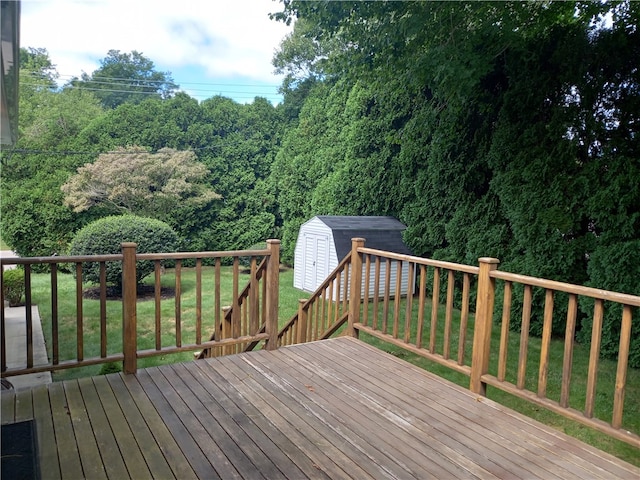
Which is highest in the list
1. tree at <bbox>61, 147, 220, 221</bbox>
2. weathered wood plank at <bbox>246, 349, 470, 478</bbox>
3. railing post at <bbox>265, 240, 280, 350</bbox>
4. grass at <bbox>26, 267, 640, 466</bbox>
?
tree at <bbox>61, 147, 220, 221</bbox>

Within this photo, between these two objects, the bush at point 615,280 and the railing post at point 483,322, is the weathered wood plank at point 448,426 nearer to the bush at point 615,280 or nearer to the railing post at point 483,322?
the railing post at point 483,322

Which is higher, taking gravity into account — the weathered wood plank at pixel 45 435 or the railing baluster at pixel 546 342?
the railing baluster at pixel 546 342

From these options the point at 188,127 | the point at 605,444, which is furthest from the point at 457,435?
the point at 188,127

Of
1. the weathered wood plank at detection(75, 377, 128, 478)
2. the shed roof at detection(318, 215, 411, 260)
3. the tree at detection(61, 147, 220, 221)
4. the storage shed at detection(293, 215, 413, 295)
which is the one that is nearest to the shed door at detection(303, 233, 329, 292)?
the storage shed at detection(293, 215, 413, 295)

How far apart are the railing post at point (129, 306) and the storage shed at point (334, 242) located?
5714 millimetres

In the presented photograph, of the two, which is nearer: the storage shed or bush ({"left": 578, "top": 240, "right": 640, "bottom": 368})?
bush ({"left": 578, "top": 240, "right": 640, "bottom": 368})

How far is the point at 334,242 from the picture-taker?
8.68 m

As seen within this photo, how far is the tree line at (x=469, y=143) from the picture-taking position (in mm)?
5523

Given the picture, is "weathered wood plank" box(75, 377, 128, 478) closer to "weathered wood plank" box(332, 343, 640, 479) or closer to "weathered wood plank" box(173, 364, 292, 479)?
"weathered wood plank" box(173, 364, 292, 479)

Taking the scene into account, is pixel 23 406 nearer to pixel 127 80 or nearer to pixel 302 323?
pixel 302 323

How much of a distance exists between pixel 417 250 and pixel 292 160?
6.01 m

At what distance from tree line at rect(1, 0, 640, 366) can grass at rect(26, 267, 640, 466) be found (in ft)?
2.77

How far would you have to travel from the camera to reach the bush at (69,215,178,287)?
27.1 feet

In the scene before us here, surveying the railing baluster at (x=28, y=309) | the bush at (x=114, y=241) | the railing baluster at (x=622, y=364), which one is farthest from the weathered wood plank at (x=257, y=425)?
the bush at (x=114, y=241)
